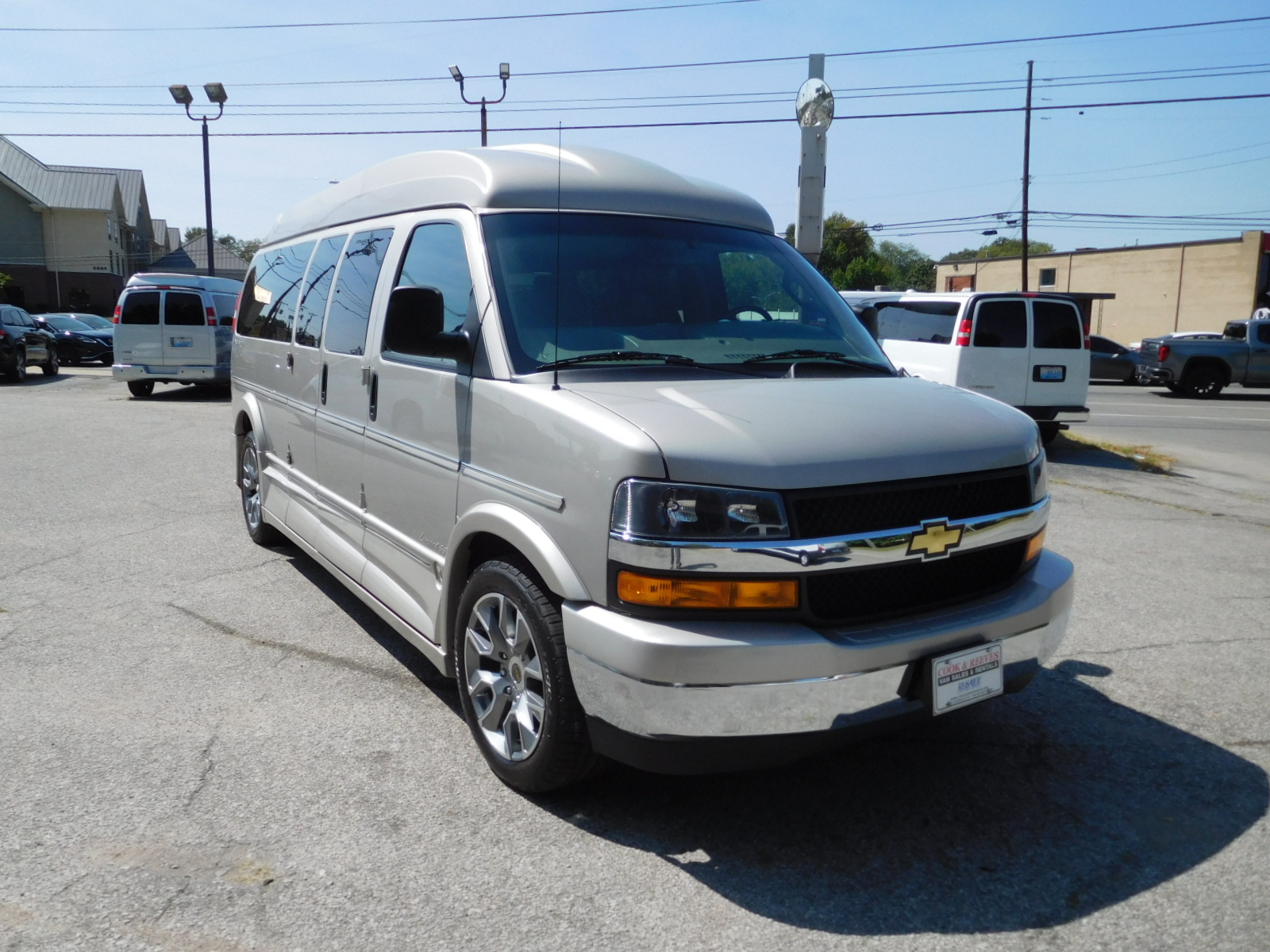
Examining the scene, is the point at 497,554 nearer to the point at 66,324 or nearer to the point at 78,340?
the point at 78,340

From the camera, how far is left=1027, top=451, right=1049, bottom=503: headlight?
138 inches

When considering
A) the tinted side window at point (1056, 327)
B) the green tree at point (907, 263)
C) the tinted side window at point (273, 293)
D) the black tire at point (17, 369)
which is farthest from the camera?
the green tree at point (907, 263)

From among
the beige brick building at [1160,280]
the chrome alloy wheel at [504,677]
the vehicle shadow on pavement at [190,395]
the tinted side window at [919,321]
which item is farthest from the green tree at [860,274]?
the chrome alloy wheel at [504,677]

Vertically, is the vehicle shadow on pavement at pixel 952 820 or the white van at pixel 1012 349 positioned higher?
the white van at pixel 1012 349

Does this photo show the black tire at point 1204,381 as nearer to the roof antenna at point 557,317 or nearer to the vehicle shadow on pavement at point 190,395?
the vehicle shadow on pavement at point 190,395

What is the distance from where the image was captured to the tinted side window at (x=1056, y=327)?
1303 centimetres

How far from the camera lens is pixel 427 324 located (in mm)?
3654

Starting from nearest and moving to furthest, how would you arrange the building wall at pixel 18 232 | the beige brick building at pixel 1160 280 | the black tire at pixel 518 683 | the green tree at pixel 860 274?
the black tire at pixel 518 683, the beige brick building at pixel 1160 280, the building wall at pixel 18 232, the green tree at pixel 860 274

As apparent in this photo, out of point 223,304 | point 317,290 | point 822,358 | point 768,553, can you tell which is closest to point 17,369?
point 223,304

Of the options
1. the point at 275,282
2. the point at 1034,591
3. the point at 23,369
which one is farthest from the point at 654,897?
the point at 23,369

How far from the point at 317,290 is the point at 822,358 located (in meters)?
2.87

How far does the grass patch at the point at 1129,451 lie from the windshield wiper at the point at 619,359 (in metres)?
10.3

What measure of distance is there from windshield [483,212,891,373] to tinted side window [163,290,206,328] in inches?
623

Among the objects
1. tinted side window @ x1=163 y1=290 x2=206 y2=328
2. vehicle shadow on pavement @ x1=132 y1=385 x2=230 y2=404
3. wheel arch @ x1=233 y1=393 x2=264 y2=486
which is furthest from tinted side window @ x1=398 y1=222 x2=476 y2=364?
tinted side window @ x1=163 y1=290 x2=206 y2=328
